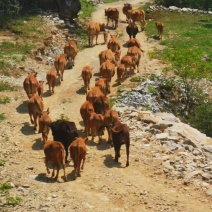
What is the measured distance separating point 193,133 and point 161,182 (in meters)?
3.50

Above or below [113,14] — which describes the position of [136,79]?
below

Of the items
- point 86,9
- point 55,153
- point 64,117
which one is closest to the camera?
point 55,153

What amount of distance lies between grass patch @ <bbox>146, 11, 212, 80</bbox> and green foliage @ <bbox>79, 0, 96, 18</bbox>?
5130 mm

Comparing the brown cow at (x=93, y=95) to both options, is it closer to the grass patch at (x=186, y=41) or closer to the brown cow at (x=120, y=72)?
the brown cow at (x=120, y=72)

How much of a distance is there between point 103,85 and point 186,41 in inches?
493

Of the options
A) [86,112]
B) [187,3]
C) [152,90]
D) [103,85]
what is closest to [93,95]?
[86,112]

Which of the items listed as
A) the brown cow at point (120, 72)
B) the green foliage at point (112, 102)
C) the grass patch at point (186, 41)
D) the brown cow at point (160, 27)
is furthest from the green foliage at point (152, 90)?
the brown cow at point (160, 27)

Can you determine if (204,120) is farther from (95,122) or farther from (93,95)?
(95,122)

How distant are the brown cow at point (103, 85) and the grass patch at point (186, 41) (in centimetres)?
514

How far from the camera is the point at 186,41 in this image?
31.9 metres

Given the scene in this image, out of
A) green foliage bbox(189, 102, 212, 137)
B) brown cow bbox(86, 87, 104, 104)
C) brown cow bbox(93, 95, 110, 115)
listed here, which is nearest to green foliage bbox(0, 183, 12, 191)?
brown cow bbox(93, 95, 110, 115)

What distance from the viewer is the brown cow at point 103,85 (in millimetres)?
21241

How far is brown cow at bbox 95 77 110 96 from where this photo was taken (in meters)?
21.2

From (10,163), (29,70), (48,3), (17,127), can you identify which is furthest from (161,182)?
(48,3)
